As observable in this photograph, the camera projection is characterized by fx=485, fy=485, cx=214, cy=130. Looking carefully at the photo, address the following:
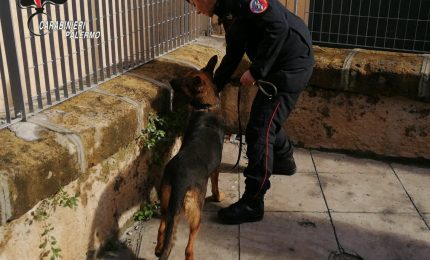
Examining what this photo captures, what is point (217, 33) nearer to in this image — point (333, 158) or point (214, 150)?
point (333, 158)

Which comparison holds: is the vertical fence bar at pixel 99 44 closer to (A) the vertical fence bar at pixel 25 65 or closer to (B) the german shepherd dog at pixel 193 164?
(B) the german shepherd dog at pixel 193 164

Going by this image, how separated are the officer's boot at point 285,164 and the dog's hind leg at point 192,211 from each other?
1.52m

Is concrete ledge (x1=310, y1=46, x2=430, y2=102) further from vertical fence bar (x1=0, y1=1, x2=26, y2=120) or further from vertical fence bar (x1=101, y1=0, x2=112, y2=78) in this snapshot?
vertical fence bar (x1=0, y1=1, x2=26, y2=120)

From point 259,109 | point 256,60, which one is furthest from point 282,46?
point 259,109

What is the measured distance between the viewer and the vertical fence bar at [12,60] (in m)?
3.01

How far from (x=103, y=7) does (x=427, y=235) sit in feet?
10.6

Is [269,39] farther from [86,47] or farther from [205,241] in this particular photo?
[205,241]

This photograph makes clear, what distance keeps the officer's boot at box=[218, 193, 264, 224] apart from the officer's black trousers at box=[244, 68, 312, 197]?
0.06 metres

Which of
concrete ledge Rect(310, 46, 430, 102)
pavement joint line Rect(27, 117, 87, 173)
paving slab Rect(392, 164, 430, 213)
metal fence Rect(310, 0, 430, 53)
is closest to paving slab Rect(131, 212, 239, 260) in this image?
pavement joint line Rect(27, 117, 87, 173)

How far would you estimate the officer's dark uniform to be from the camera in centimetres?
369

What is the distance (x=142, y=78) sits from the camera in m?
4.32

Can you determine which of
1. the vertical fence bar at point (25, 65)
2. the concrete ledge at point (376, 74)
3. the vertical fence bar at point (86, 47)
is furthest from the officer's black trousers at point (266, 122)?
the vertical fence bar at point (25, 65)

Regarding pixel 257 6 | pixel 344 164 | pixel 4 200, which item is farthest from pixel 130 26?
pixel 344 164

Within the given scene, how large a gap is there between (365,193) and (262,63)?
175 centimetres
